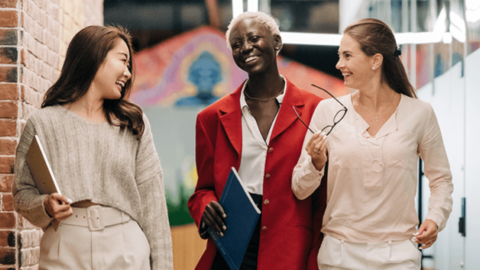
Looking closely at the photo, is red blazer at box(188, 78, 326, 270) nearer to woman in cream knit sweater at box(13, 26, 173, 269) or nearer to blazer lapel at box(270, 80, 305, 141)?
blazer lapel at box(270, 80, 305, 141)

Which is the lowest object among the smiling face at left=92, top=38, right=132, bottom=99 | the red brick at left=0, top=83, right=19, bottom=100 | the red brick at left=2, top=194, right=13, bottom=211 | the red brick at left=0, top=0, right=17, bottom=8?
the red brick at left=2, top=194, right=13, bottom=211

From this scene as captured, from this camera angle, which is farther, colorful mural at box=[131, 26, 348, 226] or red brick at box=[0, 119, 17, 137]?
colorful mural at box=[131, 26, 348, 226]

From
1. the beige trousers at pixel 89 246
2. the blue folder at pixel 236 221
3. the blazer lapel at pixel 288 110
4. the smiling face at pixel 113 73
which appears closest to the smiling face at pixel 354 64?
the blazer lapel at pixel 288 110

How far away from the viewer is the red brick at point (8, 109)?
2527 millimetres

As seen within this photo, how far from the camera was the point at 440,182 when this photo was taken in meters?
2.04

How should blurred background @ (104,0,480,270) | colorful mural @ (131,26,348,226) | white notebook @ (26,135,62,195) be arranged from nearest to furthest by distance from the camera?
1. white notebook @ (26,135,62,195)
2. blurred background @ (104,0,480,270)
3. colorful mural @ (131,26,348,226)

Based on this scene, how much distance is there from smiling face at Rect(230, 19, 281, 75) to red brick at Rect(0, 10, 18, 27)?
113 cm

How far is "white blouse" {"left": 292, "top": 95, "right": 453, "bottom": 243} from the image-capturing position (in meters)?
1.98

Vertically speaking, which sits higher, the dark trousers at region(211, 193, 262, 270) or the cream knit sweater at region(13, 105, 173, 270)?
the cream knit sweater at region(13, 105, 173, 270)

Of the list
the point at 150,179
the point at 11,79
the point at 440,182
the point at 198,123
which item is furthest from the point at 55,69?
the point at 440,182

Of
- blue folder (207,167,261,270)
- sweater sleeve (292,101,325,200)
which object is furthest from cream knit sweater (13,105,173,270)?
sweater sleeve (292,101,325,200)

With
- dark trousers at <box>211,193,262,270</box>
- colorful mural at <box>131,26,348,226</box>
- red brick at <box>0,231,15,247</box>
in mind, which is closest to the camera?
dark trousers at <box>211,193,262,270</box>

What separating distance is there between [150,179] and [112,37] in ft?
1.97

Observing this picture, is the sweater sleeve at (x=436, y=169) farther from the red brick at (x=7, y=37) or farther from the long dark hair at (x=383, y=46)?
the red brick at (x=7, y=37)
